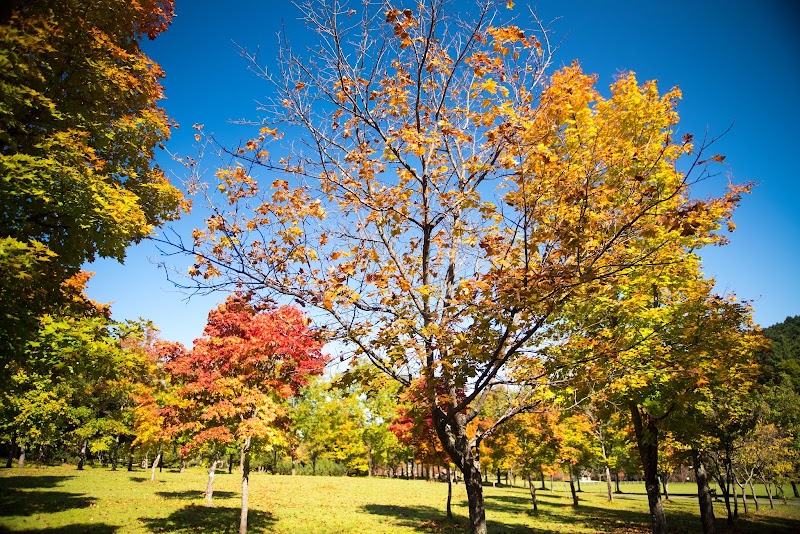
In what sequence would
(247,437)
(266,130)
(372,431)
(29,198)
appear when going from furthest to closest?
(372,431) → (247,437) → (29,198) → (266,130)

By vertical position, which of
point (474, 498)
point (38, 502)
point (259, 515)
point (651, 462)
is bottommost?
point (259, 515)

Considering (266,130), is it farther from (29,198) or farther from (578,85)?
(29,198)

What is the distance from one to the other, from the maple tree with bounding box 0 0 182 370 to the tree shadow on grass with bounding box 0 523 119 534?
766cm

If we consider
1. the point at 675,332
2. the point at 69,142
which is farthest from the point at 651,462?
the point at 69,142

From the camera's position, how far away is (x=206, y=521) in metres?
13.7

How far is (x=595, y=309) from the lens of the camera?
820 centimetres

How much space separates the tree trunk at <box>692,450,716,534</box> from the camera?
1388 cm

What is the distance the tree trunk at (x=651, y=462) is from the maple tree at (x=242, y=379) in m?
10.5

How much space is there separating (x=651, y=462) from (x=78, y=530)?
17.3 m

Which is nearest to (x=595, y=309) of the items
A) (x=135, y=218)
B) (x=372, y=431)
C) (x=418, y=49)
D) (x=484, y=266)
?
(x=484, y=266)

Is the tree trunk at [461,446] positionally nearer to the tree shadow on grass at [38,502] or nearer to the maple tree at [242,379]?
the maple tree at [242,379]

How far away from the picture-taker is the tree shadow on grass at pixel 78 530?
32.9 ft

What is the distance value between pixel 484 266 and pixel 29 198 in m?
7.44

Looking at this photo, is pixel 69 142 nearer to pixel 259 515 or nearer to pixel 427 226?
pixel 427 226
